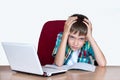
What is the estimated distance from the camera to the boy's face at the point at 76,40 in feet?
6.55

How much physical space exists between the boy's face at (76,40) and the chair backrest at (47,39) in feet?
1.08

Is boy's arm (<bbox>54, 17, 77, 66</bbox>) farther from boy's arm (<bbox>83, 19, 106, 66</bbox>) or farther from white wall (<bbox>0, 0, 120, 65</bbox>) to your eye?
white wall (<bbox>0, 0, 120, 65</bbox>)

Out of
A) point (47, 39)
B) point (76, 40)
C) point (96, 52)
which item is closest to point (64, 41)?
point (76, 40)

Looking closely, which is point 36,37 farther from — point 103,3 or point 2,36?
point 103,3

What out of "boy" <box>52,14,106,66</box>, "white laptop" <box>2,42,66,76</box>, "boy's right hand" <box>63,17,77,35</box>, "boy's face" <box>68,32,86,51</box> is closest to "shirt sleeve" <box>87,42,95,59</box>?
"boy" <box>52,14,106,66</box>

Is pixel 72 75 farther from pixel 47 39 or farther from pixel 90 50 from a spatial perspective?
pixel 47 39

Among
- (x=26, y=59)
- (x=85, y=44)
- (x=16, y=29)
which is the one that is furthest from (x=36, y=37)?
(x=26, y=59)

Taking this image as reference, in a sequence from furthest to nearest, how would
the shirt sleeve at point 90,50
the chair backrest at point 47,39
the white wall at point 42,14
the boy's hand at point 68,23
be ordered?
the white wall at point 42,14, the chair backrest at point 47,39, the shirt sleeve at point 90,50, the boy's hand at point 68,23

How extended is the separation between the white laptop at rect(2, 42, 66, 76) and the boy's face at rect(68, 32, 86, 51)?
1.29 feet

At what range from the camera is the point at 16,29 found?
335 centimetres

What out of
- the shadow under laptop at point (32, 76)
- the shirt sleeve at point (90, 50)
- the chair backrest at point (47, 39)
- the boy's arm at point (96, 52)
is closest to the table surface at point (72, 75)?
the shadow under laptop at point (32, 76)

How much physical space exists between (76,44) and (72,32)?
82 mm

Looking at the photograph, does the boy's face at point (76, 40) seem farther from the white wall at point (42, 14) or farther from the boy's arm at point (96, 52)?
Result: the white wall at point (42, 14)

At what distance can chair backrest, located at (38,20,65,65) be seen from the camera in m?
2.34
